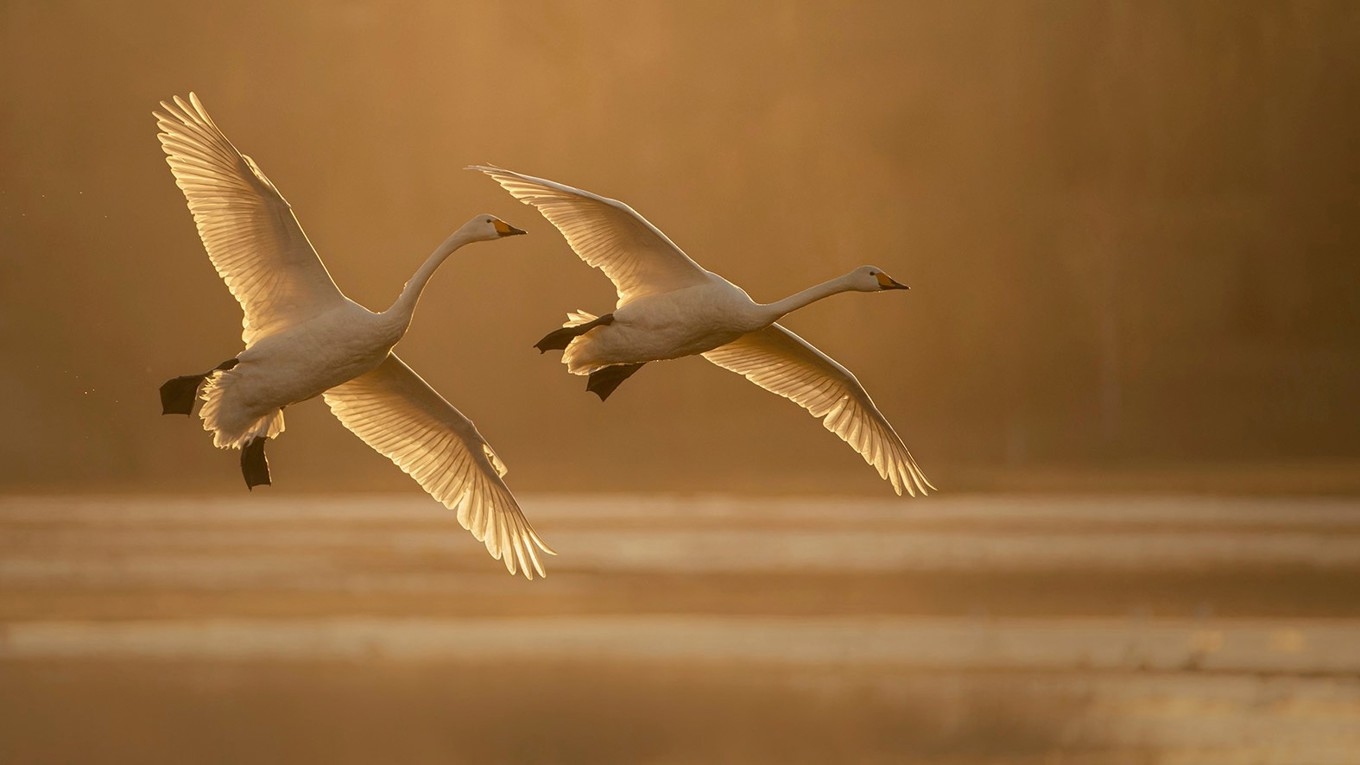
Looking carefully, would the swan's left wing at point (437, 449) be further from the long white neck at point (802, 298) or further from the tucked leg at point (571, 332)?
the long white neck at point (802, 298)

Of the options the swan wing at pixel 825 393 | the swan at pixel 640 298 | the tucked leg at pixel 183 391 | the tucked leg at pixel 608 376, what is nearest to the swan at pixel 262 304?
the tucked leg at pixel 183 391

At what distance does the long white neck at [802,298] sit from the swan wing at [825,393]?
2.97ft

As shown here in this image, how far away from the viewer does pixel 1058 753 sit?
16656 mm

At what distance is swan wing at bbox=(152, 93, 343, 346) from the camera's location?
Result: 11750 millimetres

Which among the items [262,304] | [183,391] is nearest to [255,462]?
A: [183,391]

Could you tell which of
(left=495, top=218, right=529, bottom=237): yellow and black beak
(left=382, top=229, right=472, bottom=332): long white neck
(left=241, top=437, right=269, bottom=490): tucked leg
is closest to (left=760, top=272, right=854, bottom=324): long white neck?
(left=495, top=218, right=529, bottom=237): yellow and black beak

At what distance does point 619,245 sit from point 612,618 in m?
13.9

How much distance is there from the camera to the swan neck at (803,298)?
12.5 meters

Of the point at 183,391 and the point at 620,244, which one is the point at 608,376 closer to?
the point at 620,244

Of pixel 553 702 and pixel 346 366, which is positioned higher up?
pixel 346 366

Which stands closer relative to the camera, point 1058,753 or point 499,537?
point 499,537

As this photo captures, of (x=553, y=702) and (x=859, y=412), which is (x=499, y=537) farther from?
(x=553, y=702)

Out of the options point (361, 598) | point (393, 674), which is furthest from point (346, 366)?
point (361, 598)

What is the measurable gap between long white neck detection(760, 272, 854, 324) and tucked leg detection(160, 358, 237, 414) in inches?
129
